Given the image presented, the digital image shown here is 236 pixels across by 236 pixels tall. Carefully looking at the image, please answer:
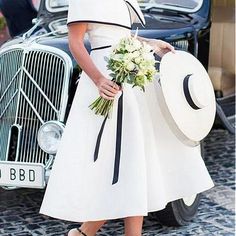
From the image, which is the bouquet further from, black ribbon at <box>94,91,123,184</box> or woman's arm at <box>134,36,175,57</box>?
woman's arm at <box>134,36,175,57</box>

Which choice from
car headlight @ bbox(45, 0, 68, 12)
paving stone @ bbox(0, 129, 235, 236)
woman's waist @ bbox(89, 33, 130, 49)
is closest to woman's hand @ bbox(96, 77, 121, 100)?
woman's waist @ bbox(89, 33, 130, 49)

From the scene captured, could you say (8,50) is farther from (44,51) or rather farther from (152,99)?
(152,99)

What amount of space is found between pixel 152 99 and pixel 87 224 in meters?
0.77

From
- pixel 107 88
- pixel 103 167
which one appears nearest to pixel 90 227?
pixel 103 167

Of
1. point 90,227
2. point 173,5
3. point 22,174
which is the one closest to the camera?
point 90,227

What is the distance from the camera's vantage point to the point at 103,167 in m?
3.61

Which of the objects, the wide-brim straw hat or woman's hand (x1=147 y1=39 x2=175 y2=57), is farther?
woman's hand (x1=147 y1=39 x2=175 y2=57)

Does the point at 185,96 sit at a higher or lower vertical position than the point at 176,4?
lower

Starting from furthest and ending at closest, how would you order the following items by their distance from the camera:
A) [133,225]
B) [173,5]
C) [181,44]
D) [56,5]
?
1. [56,5]
2. [173,5]
3. [181,44]
4. [133,225]

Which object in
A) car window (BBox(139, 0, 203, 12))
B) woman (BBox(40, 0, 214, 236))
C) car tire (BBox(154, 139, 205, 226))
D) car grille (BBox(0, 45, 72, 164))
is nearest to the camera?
woman (BBox(40, 0, 214, 236))

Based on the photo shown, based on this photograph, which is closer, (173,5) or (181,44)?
(181,44)

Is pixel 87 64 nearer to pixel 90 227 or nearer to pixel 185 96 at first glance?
pixel 185 96

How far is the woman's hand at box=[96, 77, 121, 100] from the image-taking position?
345 cm

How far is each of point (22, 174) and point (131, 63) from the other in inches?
47.8
